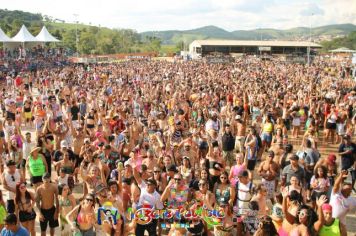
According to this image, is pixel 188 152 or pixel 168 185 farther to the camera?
pixel 188 152

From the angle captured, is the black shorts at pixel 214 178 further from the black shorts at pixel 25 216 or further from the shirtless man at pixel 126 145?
the black shorts at pixel 25 216

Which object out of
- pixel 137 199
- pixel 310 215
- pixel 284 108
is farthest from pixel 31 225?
pixel 284 108

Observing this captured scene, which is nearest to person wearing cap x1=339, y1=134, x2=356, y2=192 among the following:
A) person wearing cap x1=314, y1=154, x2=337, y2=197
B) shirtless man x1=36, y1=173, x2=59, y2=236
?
person wearing cap x1=314, y1=154, x2=337, y2=197

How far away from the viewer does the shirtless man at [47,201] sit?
17.6 feet

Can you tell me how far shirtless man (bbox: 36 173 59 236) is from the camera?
5379 mm

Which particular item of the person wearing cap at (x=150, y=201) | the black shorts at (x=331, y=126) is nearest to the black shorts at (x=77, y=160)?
the person wearing cap at (x=150, y=201)

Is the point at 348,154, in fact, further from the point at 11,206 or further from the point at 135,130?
the point at 11,206

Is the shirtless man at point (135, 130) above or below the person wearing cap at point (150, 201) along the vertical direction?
above

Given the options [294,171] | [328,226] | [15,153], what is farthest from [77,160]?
[328,226]

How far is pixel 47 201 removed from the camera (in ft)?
17.7

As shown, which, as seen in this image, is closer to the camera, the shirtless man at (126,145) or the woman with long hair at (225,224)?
the woman with long hair at (225,224)

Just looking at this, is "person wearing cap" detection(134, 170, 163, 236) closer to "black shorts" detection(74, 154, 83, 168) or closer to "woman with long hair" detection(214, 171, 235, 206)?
"woman with long hair" detection(214, 171, 235, 206)

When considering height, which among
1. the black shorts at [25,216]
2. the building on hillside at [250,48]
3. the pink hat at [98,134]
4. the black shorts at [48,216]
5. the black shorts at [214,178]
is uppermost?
the building on hillside at [250,48]

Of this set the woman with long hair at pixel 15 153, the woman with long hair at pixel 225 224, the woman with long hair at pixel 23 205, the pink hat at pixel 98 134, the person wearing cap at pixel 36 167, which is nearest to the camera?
the woman with long hair at pixel 225 224
